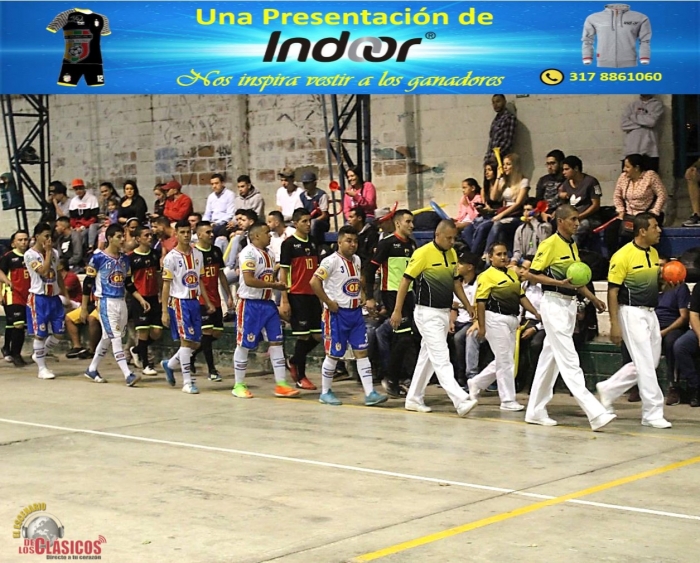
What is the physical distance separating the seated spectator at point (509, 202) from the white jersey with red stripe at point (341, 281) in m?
3.01

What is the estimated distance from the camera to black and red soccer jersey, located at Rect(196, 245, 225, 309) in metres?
14.7

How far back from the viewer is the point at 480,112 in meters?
18.1

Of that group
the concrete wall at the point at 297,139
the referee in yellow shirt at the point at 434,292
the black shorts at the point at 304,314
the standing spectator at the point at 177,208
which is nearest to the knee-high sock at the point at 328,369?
the referee in yellow shirt at the point at 434,292

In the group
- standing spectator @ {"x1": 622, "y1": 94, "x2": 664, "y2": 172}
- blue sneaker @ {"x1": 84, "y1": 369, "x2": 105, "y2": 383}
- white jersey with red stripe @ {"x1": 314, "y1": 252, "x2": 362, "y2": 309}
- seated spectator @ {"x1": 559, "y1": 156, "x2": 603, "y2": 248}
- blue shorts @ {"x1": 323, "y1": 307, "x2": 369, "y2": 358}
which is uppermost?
standing spectator @ {"x1": 622, "y1": 94, "x2": 664, "y2": 172}

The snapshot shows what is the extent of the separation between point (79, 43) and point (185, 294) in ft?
10.5

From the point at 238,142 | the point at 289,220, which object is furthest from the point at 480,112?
the point at 238,142

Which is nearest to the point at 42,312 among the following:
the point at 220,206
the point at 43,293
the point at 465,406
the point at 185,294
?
the point at 43,293

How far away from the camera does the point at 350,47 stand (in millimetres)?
13359

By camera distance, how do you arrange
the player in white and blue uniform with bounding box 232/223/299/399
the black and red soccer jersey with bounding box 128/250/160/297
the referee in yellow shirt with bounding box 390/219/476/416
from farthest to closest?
the black and red soccer jersey with bounding box 128/250/160/297
the player in white and blue uniform with bounding box 232/223/299/399
the referee in yellow shirt with bounding box 390/219/476/416

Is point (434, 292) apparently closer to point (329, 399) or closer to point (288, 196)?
point (329, 399)

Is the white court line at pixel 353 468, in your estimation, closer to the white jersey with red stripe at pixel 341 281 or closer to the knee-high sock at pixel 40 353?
the white jersey with red stripe at pixel 341 281

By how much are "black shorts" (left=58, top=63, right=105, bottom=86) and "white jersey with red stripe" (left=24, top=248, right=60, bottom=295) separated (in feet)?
9.67

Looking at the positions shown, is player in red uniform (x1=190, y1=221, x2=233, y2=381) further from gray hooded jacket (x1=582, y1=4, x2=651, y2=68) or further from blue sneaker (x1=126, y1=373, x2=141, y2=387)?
gray hooded jacket (x1=582, y1=4, x2=651, y2=68)

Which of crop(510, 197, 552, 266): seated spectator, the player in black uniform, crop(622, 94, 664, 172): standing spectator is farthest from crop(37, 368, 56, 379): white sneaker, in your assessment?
crop(622, 94, 664, 172): standing spectator
